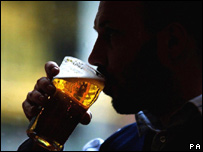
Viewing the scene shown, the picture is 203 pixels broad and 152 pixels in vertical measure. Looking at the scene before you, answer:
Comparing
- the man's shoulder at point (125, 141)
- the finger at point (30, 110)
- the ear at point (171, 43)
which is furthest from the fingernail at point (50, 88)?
the man's shoulder at point (125, 141)

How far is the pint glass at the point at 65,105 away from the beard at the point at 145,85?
0.38ft

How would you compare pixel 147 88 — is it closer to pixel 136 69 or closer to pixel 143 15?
pixel 136 69

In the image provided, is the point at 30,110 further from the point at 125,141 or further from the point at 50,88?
the point at 125,141

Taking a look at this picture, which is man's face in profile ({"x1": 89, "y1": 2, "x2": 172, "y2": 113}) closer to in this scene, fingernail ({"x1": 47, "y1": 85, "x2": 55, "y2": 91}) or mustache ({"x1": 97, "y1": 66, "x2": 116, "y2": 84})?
mustache ({"x1": 97, "y1": 66, "x2": 116, "y2": 84})

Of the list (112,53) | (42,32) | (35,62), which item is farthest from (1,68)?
(112,53)

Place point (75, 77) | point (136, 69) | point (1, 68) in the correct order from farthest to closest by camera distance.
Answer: point (1, 68), point (136, 69), point (75, 77)

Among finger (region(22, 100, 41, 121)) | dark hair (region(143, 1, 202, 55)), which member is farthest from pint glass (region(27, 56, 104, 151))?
dark hair (region(143, 1, 202, 55))

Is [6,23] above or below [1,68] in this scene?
above

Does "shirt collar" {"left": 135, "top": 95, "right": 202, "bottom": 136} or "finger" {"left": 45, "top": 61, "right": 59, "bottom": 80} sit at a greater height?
"finger" {"left": 45, "top": 61, "right": 59, "bottom": 80}

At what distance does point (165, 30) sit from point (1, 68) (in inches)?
43.2

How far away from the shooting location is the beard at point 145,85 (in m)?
1.08

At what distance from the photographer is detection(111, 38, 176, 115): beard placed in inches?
42.7

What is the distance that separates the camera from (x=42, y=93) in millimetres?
1156

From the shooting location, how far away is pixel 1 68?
1.81 m
